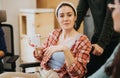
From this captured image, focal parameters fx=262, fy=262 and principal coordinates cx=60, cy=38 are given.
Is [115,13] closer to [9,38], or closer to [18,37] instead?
[9,38]

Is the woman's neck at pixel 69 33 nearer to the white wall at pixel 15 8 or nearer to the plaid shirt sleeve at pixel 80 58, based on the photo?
the plaid shirt sleeve at pixel 80 58

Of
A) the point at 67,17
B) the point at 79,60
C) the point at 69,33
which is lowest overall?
the point at 79,60

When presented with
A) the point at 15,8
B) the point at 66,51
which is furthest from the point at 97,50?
the point at 15,8

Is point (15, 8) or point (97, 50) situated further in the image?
point (15, 8)

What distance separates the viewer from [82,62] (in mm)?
1981

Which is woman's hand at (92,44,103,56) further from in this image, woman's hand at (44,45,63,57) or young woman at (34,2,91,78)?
woman's hand at (44,45,63,57)

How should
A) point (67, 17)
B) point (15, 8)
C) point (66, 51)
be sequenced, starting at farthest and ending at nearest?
point (15, 8) < point (67, 17) < point (66, 51)

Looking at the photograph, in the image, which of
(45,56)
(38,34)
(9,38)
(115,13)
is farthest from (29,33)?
(115,13)

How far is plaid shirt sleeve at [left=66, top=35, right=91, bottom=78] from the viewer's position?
1959 mm

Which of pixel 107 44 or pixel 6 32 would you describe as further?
pixel 6 32

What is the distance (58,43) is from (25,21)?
1.85m

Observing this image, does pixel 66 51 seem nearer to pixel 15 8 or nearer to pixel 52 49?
pixel 52 49

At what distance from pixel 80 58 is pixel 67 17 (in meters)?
0.36

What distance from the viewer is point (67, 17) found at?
2.11 metres
